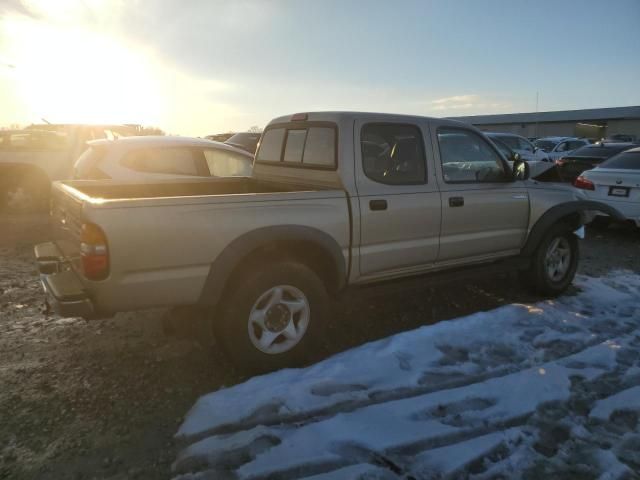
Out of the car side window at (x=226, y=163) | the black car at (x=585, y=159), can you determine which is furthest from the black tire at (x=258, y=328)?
the black car at (x=585, y=159)

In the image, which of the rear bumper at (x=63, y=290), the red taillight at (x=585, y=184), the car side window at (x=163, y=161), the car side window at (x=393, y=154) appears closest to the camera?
the rear bumper at (x=63, y=290)

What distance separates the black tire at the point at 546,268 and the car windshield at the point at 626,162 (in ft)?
12.5

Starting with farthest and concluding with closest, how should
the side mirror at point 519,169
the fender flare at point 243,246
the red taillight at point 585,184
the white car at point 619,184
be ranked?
the red taillight at point 585,184 → the white car at point 619,184 → the side mirror at point 519,169 → the fender flare at point 243,246

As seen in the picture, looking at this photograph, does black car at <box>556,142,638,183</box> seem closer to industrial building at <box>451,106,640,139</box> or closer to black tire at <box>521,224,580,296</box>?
black tire at <box>521,224,580,296</box>

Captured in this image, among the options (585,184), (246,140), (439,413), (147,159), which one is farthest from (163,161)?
(246,140)

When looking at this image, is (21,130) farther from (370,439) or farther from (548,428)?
(548,428)

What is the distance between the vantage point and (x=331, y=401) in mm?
2949

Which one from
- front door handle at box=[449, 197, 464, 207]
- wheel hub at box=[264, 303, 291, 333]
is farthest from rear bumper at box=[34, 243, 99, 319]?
front door handle at box=[449, 197, 464, 207]

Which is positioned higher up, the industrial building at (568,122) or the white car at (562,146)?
the industrial building at (568,122)

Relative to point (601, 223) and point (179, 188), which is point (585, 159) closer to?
point (601, 223)

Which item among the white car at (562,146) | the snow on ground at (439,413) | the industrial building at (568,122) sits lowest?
the snow on ground at (439,413)

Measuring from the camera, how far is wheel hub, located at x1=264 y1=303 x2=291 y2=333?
10.8ft

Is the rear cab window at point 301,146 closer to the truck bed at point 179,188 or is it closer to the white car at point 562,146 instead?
the truck bed at point 179,188

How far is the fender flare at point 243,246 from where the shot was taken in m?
2.98
